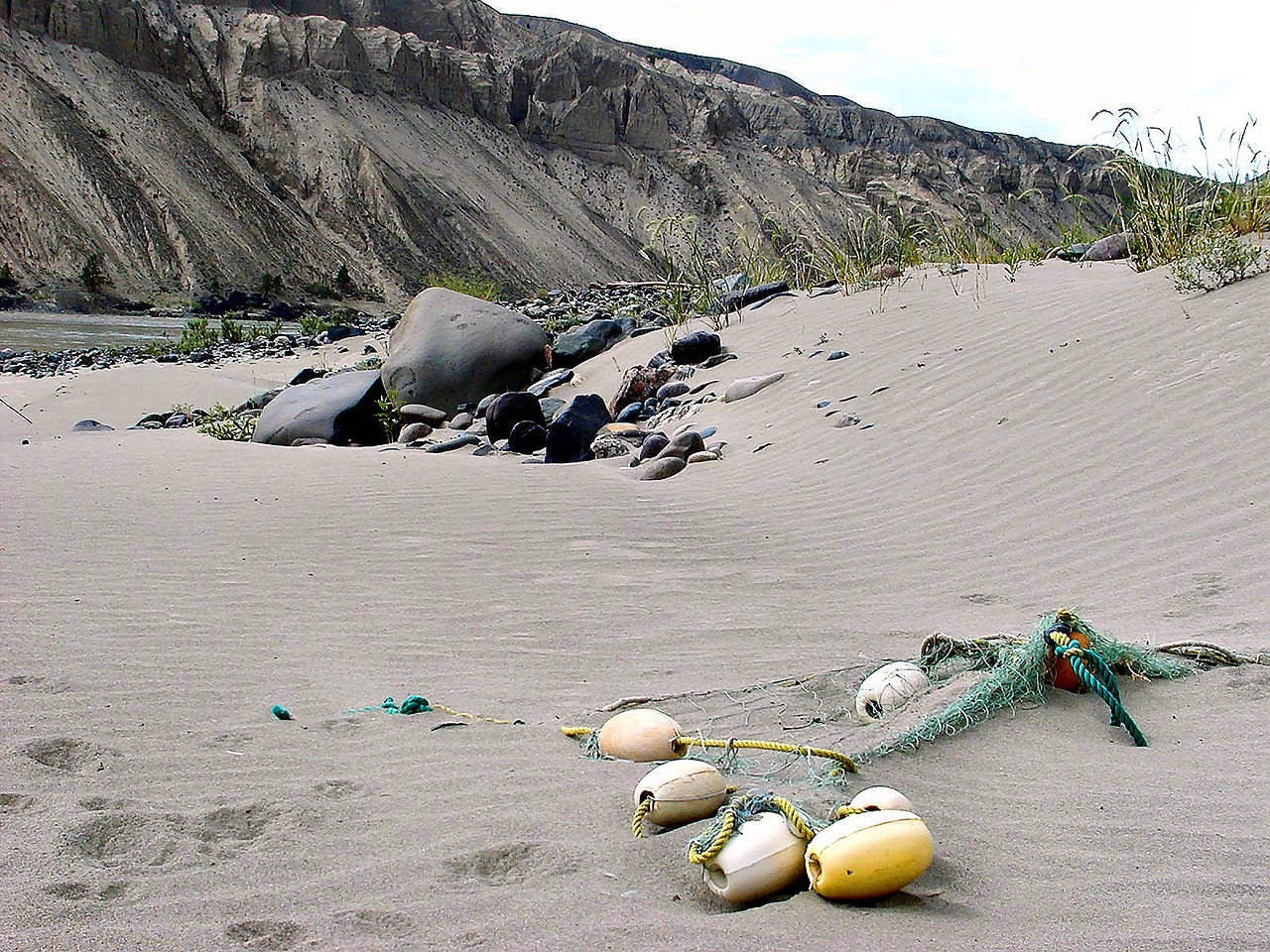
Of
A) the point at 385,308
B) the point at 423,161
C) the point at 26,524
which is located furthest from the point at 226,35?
the point at 26,524

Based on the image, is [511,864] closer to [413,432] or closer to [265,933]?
[265,933]

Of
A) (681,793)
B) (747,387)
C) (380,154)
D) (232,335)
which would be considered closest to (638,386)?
(747,387)

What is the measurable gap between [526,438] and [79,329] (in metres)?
20.0

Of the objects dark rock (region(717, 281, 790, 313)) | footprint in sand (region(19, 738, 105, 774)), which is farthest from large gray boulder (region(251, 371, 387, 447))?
footprint in sand (region(19, 738, 105, 774))

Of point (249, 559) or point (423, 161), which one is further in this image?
point (423, 161)

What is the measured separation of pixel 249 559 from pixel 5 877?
249 centimetres

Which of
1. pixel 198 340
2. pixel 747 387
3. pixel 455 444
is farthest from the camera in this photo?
pixel 198 340

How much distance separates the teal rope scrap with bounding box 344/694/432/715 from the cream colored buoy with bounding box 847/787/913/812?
1.15m

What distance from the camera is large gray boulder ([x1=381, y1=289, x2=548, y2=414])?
888 centimetres

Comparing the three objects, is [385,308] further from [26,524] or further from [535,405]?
[26,524]

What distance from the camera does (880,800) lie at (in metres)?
1.75

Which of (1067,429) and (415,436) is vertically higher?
(1067,429)

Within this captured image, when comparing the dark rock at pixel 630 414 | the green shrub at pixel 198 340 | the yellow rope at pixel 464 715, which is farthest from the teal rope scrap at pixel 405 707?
the green shrub at pixel 198 340

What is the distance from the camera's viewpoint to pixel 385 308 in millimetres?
38281
